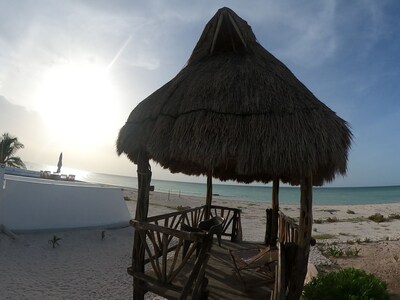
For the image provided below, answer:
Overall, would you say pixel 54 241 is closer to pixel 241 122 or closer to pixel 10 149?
pixel 241 122

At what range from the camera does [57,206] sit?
9.79 metres

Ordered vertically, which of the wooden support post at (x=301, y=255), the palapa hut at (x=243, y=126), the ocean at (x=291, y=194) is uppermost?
the palapa hut at (x=243, y=126)

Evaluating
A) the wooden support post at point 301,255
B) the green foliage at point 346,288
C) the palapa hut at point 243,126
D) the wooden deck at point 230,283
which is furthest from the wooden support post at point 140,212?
the green foliage at point 346,288

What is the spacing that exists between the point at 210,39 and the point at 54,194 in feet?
27.1

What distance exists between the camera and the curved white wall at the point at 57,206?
877 cm

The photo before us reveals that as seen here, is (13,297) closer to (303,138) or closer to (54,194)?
(54,194)

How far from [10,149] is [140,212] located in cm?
2620

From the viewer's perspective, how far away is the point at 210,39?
5141mm

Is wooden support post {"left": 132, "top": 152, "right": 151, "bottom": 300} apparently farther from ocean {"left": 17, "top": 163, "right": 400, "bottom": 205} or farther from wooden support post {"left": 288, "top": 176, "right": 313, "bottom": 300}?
ocean {"left": 17, "top": 163, "right": 400, "bottom": 205}

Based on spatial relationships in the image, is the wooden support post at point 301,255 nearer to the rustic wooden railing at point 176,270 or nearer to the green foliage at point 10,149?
the rustic wooden railing at point 176,270

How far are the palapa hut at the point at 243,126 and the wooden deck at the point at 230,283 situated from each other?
2.21 feet

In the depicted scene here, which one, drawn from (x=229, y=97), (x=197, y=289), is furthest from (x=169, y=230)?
(x=229, y=97)

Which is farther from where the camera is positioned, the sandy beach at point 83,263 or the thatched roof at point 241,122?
the sandy beach at point 83,263

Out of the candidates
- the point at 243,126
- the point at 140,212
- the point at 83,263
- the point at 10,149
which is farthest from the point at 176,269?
the point at 10,149
